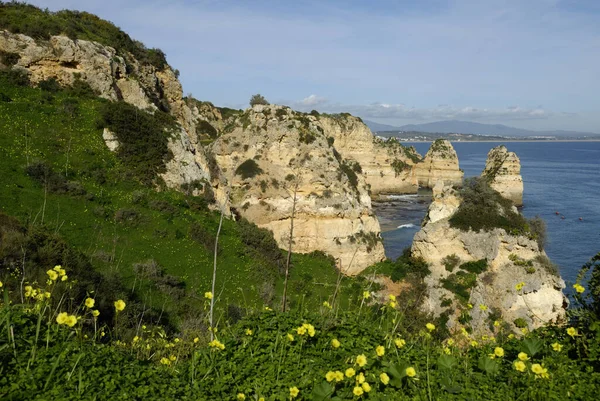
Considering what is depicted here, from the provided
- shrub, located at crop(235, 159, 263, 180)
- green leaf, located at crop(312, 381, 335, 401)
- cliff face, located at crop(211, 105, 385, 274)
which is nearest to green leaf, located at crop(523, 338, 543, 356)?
green leaf, located at crop(312, 381, 335, 401)

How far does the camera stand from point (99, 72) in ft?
100

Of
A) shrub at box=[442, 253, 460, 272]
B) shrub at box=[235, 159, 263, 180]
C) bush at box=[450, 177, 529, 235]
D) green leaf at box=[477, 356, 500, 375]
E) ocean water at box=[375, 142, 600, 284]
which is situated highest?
shrub at box=[235, 159, 263, 180]

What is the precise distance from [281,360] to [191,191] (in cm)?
2543

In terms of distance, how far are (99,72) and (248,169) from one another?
14.9m

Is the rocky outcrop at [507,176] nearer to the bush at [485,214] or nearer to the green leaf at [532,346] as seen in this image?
the bush at [485,214]

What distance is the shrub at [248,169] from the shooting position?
124ft

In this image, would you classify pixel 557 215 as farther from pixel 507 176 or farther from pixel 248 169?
pixel 248 169

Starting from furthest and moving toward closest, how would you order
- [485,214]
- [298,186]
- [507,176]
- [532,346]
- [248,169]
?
[507,176] → [248,169] → [298,186] → [485,214] → [532,346]

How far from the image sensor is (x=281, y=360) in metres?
5.39

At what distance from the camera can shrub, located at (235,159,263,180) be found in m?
37.7

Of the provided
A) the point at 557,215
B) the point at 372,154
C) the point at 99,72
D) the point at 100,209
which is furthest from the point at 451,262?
the point at 372,154

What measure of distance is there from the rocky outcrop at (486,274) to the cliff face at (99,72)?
18906 mm

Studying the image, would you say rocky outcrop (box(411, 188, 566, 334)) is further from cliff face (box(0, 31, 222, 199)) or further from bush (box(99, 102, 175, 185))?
bush (box(99, 102, 175, 185))

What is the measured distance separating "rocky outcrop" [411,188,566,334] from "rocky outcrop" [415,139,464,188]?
75116 mm
